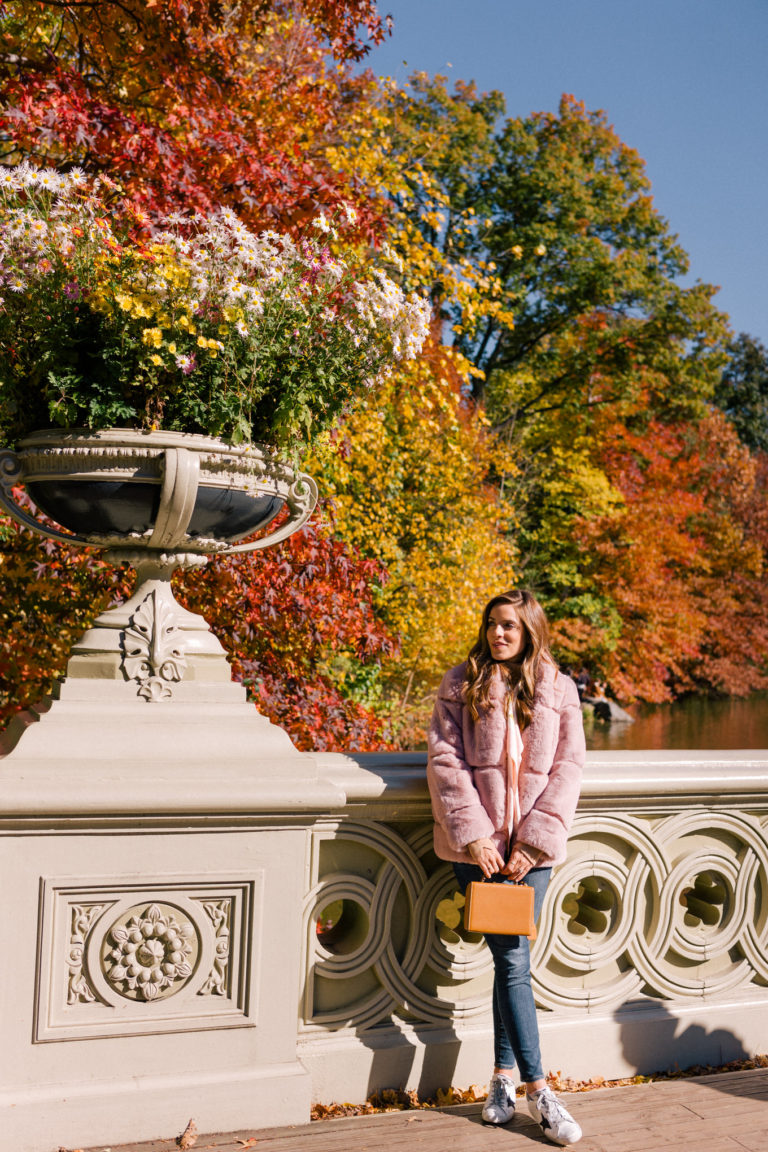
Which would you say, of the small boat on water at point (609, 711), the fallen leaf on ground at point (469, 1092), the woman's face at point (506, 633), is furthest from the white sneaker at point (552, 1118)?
the small boat on water at point (609, 711)

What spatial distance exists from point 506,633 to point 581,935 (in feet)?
3.79

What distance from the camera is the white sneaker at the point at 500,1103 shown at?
3051 mm

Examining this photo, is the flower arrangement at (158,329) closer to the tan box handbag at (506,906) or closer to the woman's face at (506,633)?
the woman's face at (506,633)

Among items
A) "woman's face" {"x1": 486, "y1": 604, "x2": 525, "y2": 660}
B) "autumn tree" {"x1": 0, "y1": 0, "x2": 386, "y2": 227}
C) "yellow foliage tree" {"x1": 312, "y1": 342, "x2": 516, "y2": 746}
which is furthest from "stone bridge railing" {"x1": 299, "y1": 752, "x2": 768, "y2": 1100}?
"yellow foliage tree" {"x1": 312, "y1": 342, "x2": 516, "y2": 746}

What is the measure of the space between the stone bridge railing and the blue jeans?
9.4 inches

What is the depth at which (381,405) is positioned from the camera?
25.4 feet

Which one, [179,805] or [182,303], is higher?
[182,303]

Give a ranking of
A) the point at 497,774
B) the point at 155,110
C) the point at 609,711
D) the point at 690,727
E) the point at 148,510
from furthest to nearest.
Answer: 1. the point at 609,711
2. the point at 690,727
3. the point at 155,110
4. the point at 497,774
5. the point at 148,510

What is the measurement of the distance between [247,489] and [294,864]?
1.13 m

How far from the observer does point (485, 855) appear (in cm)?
308

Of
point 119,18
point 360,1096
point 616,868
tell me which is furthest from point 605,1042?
point 119,18

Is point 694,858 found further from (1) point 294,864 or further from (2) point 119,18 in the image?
(2) point 119,18

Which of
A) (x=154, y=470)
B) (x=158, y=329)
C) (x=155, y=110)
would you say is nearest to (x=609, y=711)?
(x=155, y=110)

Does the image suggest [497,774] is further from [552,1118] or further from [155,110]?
[155,110]
